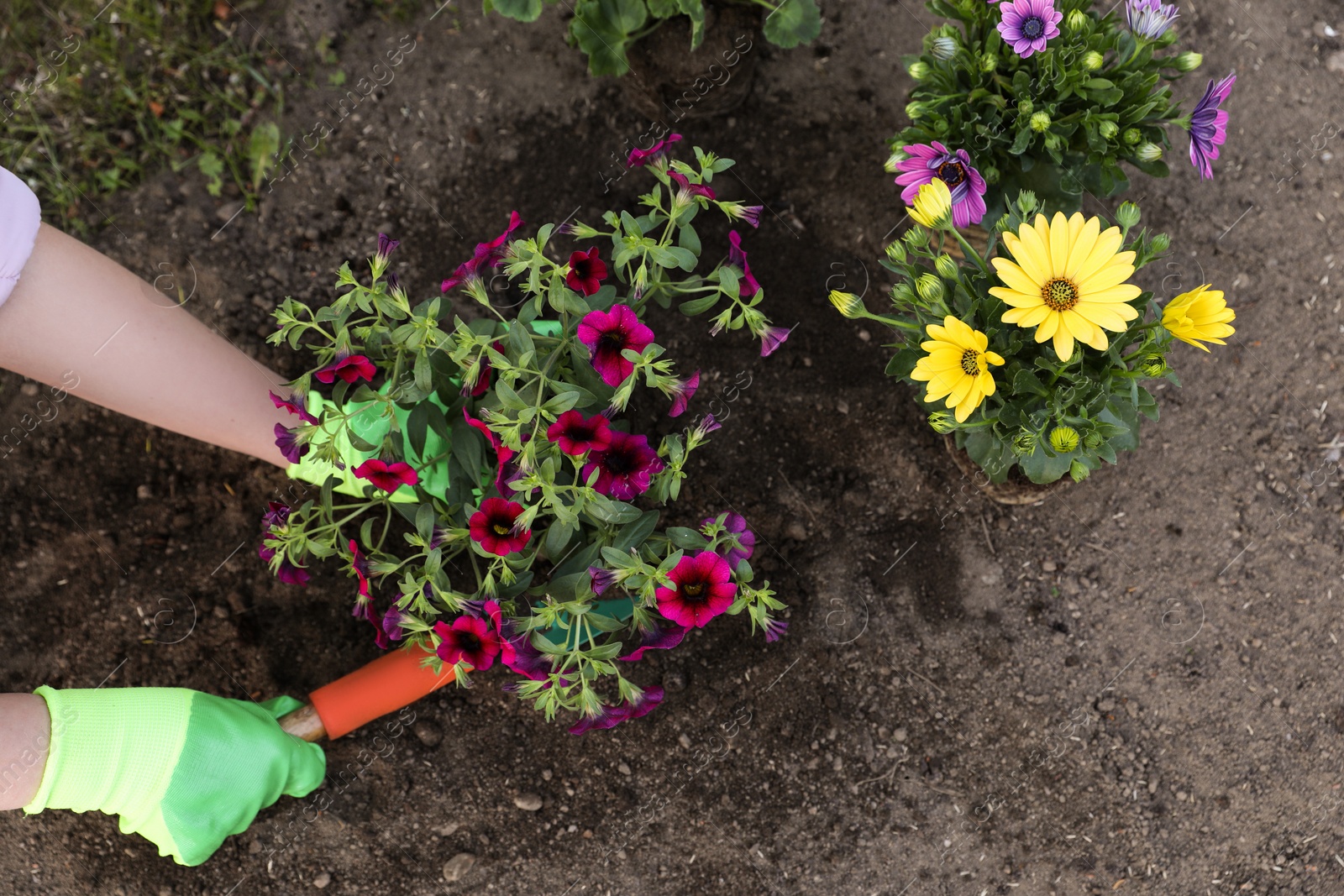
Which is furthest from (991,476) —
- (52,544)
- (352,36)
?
(52,544)

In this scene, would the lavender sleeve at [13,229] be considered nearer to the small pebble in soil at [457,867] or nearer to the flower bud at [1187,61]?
the small pebble in soil at [457,867]

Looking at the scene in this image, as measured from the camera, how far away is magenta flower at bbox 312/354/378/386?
1397mm

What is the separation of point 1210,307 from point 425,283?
1553mm

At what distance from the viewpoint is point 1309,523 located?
6.53ft

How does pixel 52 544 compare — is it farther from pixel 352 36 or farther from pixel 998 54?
pixel 998 54

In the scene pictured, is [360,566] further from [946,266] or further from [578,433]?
[946,266]

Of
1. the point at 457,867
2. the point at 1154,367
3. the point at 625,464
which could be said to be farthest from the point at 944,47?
the point at 457,867

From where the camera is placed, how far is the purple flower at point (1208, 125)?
1.51m

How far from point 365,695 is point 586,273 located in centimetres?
98

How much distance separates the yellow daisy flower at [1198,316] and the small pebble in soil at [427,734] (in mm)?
1573

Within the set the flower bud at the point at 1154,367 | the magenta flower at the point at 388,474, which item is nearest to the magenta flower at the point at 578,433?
the magenta flower at the point at 388,474

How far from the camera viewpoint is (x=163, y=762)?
1681 millimetres

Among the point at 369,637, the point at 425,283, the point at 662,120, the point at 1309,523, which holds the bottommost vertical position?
the point at 1309,523

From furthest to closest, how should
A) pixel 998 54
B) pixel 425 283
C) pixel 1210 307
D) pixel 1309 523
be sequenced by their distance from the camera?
pixel 425 283 → pixel 1309 523 → pixel 998 54 → pixel 1210 307
